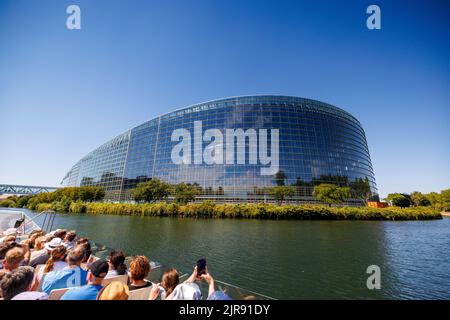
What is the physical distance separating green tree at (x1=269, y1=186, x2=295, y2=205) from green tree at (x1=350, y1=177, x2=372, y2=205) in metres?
34.0

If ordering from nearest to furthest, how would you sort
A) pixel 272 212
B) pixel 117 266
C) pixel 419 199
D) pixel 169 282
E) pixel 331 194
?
pixel 169 282 → pixel 117 266 → pixel 272 212 → pixel 331 194 → pixel 419 199

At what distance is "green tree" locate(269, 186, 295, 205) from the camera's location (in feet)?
203

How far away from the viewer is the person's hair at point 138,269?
4.62 m

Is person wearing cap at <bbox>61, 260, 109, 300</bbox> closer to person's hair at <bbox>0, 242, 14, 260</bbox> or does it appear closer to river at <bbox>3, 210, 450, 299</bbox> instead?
person's hair at <bbox>0, 242, 14, 260</bbox>

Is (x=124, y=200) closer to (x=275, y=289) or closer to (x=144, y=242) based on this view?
(x=144, y=242)

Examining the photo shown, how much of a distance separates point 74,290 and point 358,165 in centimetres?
10518

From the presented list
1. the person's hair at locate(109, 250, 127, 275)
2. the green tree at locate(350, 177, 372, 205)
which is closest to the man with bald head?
the person's hair at locate(109, 250, 127, 275)

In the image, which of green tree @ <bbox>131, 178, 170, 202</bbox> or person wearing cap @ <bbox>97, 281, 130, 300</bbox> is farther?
green tree @ <bbox>131, 178, 170, 202</bbox>

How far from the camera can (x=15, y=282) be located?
138 inches

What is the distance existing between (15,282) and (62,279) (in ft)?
5.23

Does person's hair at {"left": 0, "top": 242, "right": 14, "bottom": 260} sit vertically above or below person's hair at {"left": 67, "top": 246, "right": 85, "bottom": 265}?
below

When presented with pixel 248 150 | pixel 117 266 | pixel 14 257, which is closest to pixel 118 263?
pixel 117 266

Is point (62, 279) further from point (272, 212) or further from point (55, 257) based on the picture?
point (272, 212)
